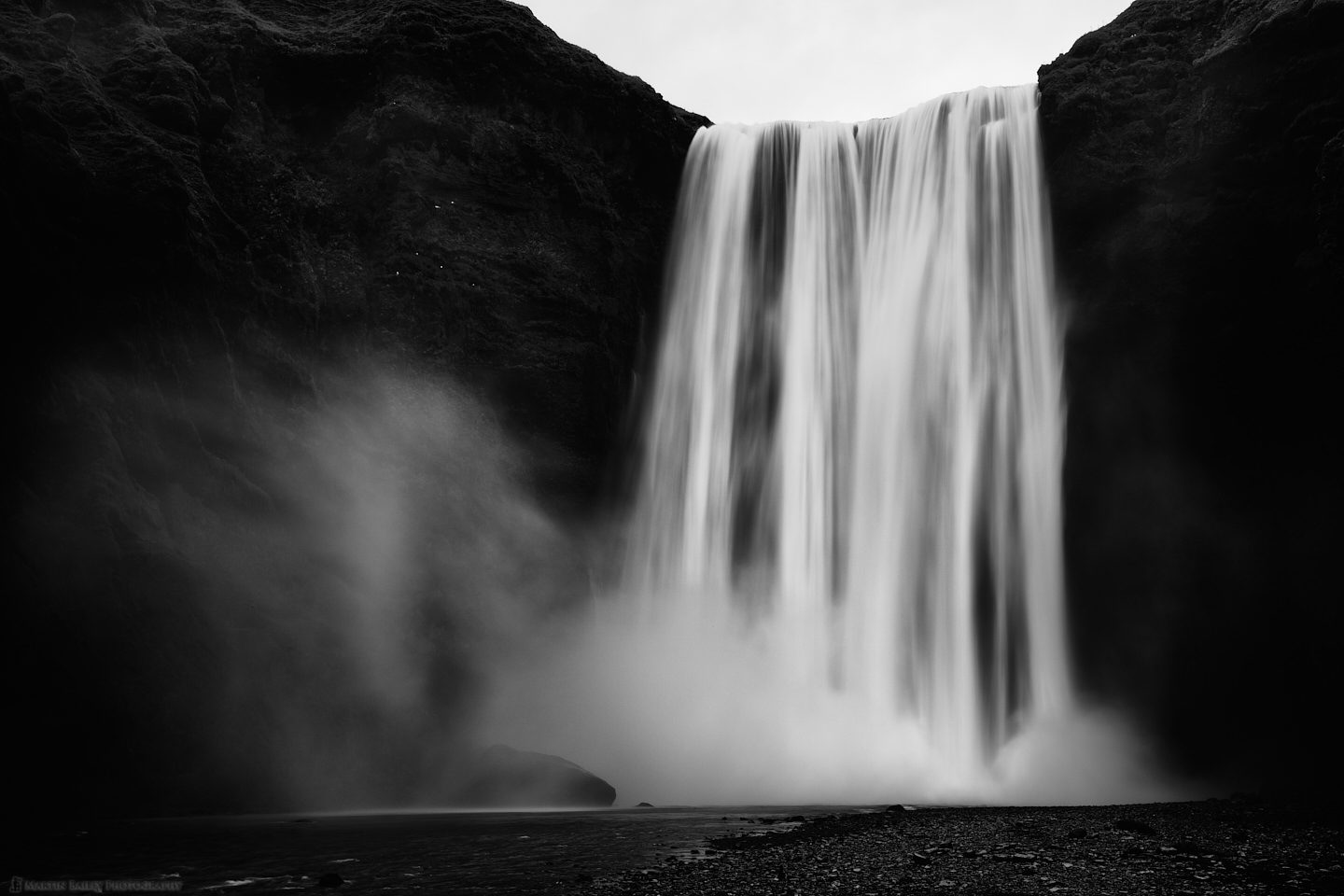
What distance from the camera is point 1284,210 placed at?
19406 mm

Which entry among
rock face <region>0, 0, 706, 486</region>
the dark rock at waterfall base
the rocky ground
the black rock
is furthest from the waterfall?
the rocky ground

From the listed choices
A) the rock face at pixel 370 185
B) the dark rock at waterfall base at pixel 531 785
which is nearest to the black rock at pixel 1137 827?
the dark rock at waterfall base at pixel 531 785

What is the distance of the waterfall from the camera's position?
2136 cm

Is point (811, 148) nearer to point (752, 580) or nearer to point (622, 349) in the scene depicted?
point (622, 349)

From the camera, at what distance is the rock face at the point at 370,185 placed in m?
18.1

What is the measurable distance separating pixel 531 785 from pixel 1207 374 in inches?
618

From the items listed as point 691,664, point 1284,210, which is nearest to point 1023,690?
point 691,664

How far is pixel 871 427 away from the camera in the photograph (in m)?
23.4

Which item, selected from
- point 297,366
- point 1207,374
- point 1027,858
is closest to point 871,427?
point 1207,374

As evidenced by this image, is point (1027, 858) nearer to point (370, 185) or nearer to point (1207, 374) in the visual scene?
point (1207, 374)

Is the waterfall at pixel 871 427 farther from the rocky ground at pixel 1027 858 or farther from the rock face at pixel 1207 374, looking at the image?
the rocky ground at pixel 1027 858

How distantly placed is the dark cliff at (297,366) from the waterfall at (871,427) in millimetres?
2168

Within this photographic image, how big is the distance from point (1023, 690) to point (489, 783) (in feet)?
35.4

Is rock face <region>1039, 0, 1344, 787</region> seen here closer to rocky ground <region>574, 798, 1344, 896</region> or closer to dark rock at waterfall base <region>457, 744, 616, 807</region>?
rocky ground <region>574, 798, 1344, 896</region>
